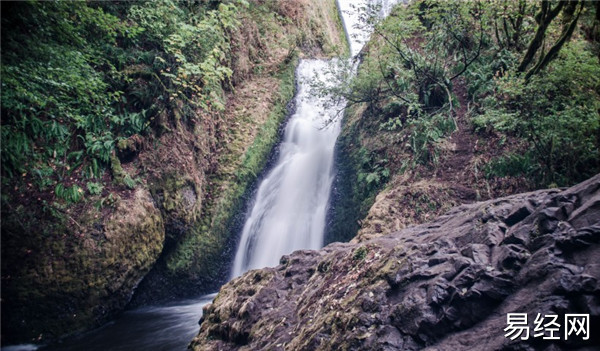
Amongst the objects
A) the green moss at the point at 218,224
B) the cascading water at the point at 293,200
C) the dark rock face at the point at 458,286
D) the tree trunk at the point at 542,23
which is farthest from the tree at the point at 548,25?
the green moss at the point at 218,224

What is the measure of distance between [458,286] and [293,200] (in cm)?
742

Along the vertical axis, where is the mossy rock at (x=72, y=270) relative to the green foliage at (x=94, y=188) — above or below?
below

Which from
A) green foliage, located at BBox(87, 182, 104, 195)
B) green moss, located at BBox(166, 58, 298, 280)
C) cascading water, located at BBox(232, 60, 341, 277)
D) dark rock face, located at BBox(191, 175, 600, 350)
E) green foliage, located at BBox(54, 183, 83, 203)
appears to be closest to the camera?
dark rock face, located at BBox(191, 175, 600, 350)

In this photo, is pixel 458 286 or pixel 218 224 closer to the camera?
pixel 458 286

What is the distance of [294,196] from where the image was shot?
10.0 m

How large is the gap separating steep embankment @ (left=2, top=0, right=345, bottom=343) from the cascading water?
72 centimetres

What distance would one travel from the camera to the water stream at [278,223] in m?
Result: 6.08

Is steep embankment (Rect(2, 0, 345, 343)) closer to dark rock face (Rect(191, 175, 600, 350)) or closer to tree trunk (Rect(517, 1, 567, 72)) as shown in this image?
dark rock face (Rect(191, 175, 600, 350))

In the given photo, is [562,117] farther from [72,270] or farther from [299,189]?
[72,270]

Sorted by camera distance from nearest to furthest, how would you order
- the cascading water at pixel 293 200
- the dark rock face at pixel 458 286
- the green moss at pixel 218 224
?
the dark rock face at pixel 458 286 → the green moss at pixel 218 224 → the cascading water at pixel 293 200

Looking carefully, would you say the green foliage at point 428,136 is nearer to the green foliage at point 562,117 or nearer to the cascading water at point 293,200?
the green foliage at point 562,117

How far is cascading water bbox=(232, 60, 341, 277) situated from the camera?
893cm

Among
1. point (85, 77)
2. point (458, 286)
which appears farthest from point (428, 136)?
point (85, 77)

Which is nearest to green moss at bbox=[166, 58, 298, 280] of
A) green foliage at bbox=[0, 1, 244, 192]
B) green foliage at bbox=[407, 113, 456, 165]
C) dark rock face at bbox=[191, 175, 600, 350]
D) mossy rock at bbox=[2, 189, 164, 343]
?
mossy rock at bbox=[2, 189, 164, 343]
